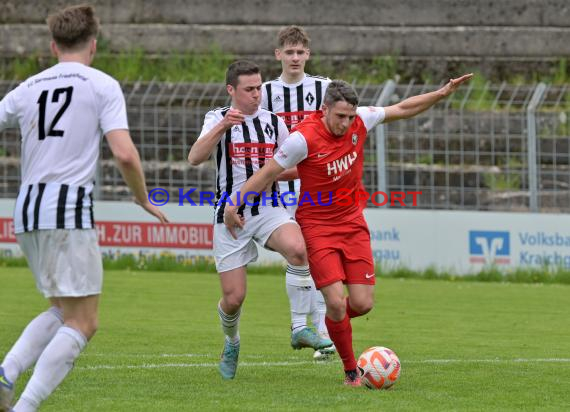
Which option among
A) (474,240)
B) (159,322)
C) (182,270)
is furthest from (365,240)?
(182,270)

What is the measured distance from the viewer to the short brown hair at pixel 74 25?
6.73 meters

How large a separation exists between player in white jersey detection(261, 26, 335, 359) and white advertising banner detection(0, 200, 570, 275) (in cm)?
775

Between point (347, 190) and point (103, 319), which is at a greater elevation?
point (347, 190)

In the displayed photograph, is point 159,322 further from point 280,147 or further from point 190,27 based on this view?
point 190,27

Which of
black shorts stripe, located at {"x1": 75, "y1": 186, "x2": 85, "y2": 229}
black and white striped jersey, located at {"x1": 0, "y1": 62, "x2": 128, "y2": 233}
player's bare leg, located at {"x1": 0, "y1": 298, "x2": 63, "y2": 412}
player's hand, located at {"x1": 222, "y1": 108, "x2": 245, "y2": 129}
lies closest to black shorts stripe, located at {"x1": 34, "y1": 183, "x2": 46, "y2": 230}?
black and white striped jersey, located at {"x1": 0, "y1": 62, "x2": 128, "y2": 233}

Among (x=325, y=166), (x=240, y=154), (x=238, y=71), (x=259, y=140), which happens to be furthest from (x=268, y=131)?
(x=325, y=166)

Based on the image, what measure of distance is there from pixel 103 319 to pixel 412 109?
17.6 feet

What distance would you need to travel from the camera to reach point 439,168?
64.3 ft

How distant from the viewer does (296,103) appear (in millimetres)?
Result: 10953

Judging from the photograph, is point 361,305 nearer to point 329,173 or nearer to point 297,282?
point 329,173

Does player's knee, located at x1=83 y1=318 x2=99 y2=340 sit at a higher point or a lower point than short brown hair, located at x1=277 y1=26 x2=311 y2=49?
lower

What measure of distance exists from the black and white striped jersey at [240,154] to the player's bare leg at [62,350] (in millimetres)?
2683

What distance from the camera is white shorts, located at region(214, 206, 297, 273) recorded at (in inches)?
370

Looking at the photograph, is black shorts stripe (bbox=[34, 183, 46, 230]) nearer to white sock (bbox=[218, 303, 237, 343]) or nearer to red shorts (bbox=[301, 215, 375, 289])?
red shorts (bbox=[301, 215, 375, 289])
